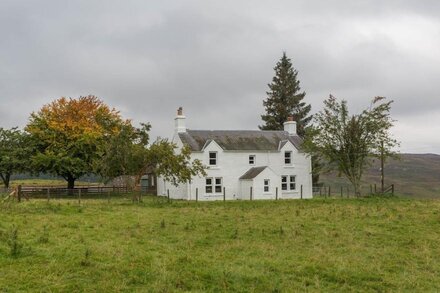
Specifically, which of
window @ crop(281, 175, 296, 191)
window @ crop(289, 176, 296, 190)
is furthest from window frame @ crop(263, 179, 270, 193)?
window @ crop(289, 176, 296, 190)

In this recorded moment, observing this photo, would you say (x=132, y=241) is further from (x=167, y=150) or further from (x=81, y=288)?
(x=167, y=150)

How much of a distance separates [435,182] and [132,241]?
8070 inches

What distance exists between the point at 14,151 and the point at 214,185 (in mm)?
24267

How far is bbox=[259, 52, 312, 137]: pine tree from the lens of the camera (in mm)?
69438

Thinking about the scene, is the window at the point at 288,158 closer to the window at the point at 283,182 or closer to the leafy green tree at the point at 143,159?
the window at the point at 283,182

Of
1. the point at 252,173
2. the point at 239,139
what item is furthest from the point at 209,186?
the point at 239,139

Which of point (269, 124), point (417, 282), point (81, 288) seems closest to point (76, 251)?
point (81, 288)

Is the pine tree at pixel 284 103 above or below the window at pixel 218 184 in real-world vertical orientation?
above

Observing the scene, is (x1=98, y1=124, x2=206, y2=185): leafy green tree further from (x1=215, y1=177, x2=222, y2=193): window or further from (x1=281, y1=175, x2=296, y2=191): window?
(x1=281, y1=175, x2=296, y2=191): window

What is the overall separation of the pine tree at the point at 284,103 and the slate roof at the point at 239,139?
Result: 12892 millimetres

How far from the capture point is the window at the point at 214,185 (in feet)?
168

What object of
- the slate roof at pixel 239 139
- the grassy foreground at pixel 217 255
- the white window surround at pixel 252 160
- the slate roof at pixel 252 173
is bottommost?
the grassy foreground at pixel 217 255

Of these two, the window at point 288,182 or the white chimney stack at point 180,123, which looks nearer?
the white chimney stack at point 180,123

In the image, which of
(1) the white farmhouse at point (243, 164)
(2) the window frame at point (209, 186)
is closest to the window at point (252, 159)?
(1) the white farmhouse at point (243, 164)
